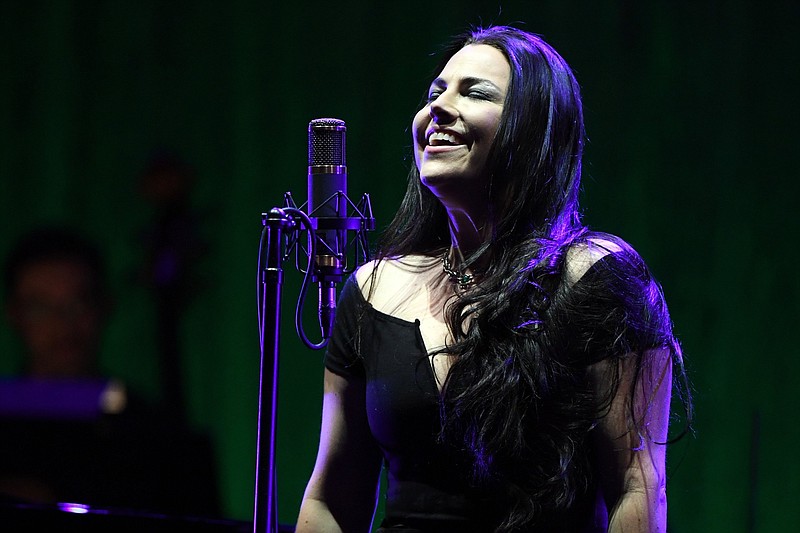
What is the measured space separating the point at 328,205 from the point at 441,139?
215 millimetres

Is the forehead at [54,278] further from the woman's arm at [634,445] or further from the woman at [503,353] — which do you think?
the woman's arm at [634,445]

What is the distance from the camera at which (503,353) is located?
54.9 inches

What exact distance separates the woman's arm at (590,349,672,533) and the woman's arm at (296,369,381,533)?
41cm

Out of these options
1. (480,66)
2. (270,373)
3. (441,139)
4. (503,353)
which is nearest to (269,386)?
(270,373)

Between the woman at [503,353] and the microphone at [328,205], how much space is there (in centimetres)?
10

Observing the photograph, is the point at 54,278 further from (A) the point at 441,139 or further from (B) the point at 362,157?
(A) the point at 441,139

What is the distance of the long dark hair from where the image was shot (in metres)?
1.36

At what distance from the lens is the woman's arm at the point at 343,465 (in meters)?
1.55

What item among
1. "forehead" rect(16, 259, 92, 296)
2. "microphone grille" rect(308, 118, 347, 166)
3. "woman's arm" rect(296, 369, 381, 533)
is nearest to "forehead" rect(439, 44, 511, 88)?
"microphone grille" rect(308, 118, 347, 166)

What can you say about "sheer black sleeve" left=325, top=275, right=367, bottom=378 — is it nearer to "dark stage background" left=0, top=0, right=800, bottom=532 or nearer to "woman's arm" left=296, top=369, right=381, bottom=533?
"woman's arm" left=296, top=369, right=381, bottom=533

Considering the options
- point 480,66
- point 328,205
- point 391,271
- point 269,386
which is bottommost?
point 269,386

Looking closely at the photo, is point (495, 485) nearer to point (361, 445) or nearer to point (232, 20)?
point (361, 445)

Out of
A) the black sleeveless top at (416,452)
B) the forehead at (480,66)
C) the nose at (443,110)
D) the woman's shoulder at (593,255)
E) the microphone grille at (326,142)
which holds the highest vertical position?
the forehead at (480,66)

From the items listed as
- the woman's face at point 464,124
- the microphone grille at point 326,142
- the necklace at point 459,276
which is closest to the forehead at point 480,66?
the woman's face at point 464,124
